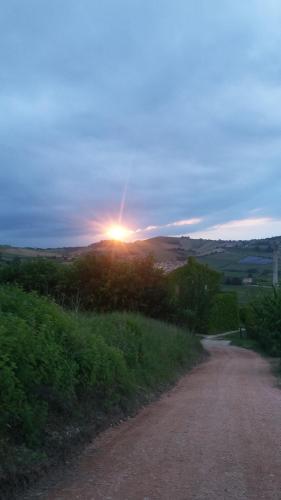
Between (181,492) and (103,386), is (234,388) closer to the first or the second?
(103,386)

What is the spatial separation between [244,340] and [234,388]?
35343 millimetres

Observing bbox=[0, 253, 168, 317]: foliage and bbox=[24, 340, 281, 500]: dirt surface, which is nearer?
bbox=[24, 340, 281, 500]: dirt surface

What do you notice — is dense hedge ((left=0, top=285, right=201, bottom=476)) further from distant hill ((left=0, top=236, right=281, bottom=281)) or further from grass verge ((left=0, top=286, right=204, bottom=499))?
distant hill ((left=0, top=236, right=281, bottom=281))

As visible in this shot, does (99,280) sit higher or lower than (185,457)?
higher

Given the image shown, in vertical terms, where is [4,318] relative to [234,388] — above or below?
above

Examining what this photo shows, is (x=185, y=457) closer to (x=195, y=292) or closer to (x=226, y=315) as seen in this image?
(x=195, y=292)

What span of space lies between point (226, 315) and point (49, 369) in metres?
57.1

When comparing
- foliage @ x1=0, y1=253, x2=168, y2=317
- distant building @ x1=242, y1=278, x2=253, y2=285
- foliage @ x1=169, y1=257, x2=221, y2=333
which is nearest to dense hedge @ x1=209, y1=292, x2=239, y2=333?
distant building @ x1=242, y1=278, x2=253, y2=285

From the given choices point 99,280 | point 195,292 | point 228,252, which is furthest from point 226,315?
point 228,252

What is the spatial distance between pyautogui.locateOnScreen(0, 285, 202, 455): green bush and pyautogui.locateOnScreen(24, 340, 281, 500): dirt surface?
2.33 feet

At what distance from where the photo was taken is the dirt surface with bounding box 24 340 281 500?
7.04 m

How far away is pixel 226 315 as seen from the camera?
6475 cm

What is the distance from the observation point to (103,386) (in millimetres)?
11820

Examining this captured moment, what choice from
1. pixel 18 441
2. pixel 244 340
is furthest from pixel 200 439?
pixel 244 340
